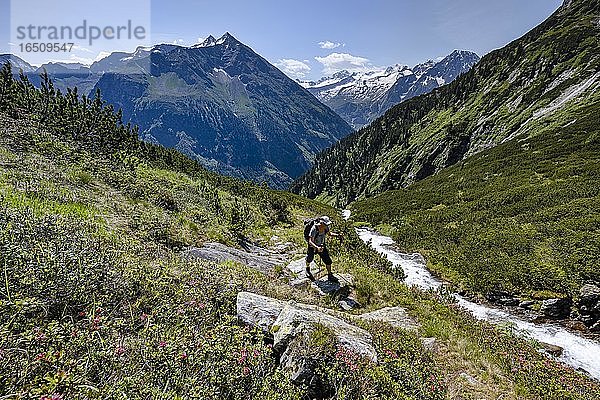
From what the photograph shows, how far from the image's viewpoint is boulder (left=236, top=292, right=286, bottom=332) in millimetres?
6184

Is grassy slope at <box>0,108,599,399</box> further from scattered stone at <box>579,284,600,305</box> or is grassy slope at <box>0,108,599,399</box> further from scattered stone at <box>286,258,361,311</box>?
scattered stone at <box>579,284,600,305</box>

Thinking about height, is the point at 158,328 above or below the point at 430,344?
above

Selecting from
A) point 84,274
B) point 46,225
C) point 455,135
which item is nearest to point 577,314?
point 84,274

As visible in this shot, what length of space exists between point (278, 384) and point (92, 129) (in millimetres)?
29137

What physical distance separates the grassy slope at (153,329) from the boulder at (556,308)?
719 cm

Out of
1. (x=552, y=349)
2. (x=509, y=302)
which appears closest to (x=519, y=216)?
(x=509, y=302)

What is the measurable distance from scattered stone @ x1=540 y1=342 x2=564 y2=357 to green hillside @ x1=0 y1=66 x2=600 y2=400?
44 cm

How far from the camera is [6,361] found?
3.33m

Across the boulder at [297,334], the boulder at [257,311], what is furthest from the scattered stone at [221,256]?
the boulder at [297,334]

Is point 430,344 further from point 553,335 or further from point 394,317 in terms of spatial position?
point 553,335

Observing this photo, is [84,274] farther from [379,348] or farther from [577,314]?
[577,314]

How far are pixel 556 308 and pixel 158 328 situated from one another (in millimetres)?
19094

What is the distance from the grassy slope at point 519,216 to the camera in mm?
19381

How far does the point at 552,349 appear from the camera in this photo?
13.2 m
